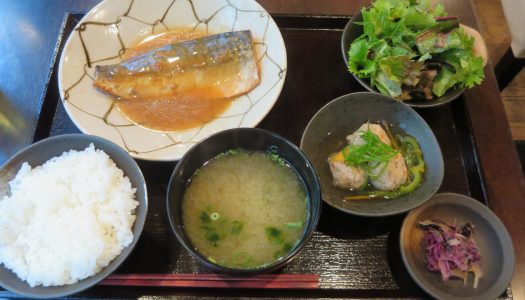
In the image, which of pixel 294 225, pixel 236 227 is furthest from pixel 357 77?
pixel 236 227

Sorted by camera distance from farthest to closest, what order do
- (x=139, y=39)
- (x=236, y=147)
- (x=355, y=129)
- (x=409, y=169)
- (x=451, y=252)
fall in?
1. (x=139, y=39)
2. (x=355, y=129)
3. (x=409, y=169)
4. (x=236, y=147)
5. (x=451, y=252)

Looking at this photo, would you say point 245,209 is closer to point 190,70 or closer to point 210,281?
point 210,281

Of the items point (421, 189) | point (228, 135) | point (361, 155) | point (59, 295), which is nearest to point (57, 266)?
point (59, 295)

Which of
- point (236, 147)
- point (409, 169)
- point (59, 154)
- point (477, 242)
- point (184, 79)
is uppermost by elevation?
point (59, 154)

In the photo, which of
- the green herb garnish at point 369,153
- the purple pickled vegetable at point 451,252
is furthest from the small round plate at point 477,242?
the green herb garnish at point 369,153

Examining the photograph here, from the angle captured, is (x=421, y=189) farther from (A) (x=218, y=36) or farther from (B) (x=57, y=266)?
(B) (x=57, y=266)

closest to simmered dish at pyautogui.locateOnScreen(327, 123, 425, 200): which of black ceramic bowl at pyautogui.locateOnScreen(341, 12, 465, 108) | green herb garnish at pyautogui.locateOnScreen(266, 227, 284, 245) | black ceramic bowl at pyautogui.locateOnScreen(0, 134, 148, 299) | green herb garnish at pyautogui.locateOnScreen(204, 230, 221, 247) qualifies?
black ceramic bowl at pyautogui.locateOnScreen(341, 12, 465, 108)

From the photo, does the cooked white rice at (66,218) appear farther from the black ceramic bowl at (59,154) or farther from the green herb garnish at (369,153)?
the green herb garnish at (369,153)
